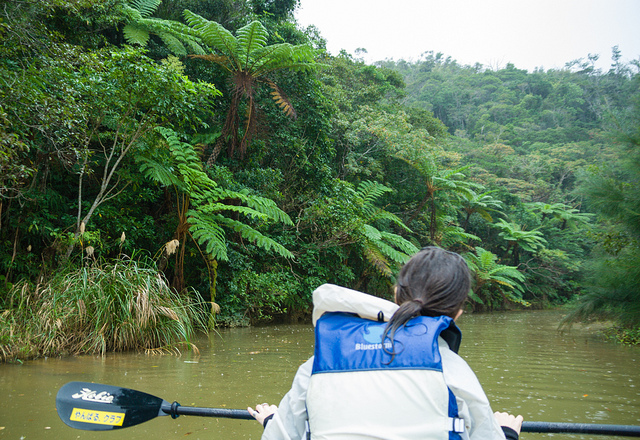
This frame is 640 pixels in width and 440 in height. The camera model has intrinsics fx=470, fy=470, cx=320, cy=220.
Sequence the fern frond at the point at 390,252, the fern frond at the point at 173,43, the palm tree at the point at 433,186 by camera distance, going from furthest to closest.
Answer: the palm tree at the point at 433,186 → the fern frond at the point at 390,252 → the fern frond at the point at 173,43

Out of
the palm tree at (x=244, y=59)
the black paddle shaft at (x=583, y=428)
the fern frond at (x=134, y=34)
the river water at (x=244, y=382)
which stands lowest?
the river water at (x=244, y=382)

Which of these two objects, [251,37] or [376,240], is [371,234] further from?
[251,37]

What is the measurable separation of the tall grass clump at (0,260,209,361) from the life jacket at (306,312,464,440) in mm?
4451

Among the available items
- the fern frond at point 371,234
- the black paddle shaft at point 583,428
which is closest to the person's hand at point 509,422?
the black paddle shaft at point 583,428

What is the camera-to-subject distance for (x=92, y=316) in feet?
16.7

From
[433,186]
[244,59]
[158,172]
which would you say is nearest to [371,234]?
[433,186]

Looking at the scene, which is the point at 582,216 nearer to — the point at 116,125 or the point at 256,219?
the point at 256,219

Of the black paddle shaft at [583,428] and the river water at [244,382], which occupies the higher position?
the black paddle shaft at [583,428]

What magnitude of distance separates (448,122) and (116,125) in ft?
97.2

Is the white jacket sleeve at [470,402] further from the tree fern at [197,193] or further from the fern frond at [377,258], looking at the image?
the fern frond at [377,258]

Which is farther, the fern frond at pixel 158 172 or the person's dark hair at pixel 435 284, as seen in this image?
the fern frond at pixel 158 172

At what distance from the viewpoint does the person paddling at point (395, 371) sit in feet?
3.55

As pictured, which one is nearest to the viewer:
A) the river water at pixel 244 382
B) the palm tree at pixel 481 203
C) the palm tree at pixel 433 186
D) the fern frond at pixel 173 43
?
the river water at pixel 244 382

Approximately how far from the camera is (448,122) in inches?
1307
